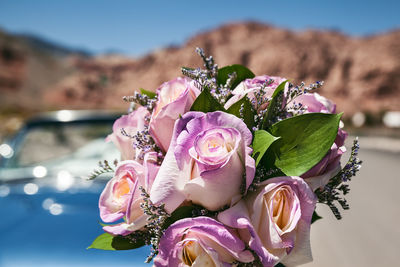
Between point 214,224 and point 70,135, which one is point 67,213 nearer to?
point 70,135

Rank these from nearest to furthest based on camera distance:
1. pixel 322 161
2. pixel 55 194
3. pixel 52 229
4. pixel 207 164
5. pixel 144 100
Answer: pixel 207 164 → pixel 322 161 → pixel 144 100 → pixel 52 229 → pixel 55 194

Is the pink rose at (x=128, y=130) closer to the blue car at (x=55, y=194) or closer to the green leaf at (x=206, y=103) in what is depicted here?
the green leaf at (x=206, y=103)

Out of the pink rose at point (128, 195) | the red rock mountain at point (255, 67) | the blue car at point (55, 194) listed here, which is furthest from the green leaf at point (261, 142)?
the red rock mountain at point (255, 67)

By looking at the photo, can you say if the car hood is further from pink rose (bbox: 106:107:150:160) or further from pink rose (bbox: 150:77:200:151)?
pink rose (bbox: 150:77:200:151)

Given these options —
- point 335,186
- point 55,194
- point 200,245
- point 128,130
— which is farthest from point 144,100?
point 55,194

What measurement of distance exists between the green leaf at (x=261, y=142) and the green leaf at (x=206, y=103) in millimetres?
126

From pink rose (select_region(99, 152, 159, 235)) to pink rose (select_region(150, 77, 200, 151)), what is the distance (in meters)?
0.06

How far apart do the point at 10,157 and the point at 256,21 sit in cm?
5870

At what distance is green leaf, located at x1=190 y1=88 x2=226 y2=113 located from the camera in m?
0.95

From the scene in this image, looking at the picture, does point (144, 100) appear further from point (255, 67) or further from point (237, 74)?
point (255, 67)

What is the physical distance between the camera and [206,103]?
95cm

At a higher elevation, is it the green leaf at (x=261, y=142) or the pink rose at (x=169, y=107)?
the pink rose at (x=169, y=107)

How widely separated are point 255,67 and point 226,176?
4356cm

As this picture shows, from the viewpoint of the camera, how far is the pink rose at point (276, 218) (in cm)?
81
